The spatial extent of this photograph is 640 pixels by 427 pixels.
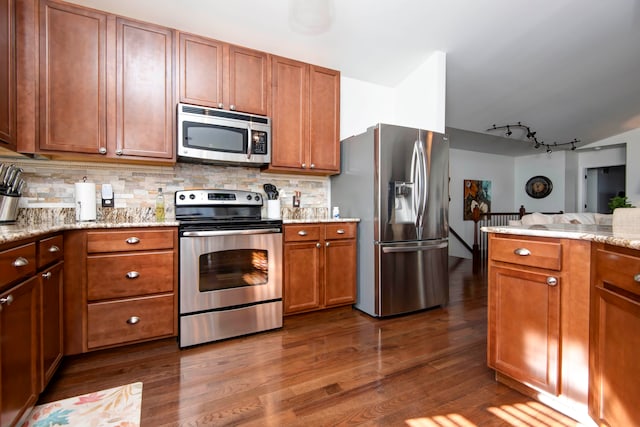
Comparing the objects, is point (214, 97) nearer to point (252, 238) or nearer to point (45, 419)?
point (252, 238)

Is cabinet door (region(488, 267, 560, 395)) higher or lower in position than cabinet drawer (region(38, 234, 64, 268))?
lower

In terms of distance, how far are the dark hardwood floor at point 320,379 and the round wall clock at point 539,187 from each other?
23.9 ft

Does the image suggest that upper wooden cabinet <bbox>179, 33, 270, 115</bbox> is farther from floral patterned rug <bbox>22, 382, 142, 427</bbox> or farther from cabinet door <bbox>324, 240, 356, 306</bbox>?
floral patterned rug <bbox>22, 382, 142, 427</bbox>

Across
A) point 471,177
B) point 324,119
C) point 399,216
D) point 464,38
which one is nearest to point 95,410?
point 399,216

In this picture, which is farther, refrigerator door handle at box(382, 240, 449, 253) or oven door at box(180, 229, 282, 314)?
refrigerator door handle at box(382, 240, 449, 253)

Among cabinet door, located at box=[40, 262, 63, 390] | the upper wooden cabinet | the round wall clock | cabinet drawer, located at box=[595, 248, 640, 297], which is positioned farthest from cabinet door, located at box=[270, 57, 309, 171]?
the round wall clock

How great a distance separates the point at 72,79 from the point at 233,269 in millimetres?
1784

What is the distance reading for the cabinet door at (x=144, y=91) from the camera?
2197 millimetres

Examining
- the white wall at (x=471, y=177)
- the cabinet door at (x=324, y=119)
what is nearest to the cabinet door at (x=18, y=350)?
the cabinet door at (x=324, y=119)

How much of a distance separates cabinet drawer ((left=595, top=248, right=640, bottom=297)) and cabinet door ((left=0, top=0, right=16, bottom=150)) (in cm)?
319

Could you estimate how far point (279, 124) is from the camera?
2781 mm

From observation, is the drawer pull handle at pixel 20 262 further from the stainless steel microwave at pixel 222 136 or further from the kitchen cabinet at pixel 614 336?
the kitchen cabinet at pixel 614 336

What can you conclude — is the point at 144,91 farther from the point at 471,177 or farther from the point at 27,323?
the point at 471,177

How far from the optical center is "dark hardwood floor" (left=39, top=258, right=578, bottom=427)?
144cm
